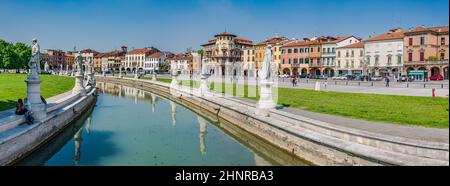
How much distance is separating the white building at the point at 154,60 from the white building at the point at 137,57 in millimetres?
2514

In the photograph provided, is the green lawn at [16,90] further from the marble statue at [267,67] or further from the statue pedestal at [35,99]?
the marble statue at [267,67]

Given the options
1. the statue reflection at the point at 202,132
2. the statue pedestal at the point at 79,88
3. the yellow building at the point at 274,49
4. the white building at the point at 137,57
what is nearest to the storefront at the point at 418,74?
the yellow building at the point at 274,49

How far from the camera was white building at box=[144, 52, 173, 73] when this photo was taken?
133250 mm

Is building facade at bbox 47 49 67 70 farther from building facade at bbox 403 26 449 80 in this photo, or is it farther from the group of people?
the group of people

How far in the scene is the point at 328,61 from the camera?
7856 centimetres

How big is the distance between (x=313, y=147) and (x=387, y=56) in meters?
61.1

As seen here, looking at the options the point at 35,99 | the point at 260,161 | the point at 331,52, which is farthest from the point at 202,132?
the point at 331,52

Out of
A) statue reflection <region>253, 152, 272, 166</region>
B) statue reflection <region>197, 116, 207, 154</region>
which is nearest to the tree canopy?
statue reflection <region>197, 116, 207, 154</region>

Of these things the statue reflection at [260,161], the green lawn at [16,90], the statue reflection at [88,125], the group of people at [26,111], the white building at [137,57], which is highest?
the white building at [137,57]

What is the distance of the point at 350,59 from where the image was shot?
73.8m

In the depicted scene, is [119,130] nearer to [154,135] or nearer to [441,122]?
[154,135]

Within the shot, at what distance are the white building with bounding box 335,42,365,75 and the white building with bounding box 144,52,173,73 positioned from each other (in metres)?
74.4

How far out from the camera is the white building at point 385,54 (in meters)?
63.2

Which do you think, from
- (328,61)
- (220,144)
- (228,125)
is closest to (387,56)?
(328,61)
